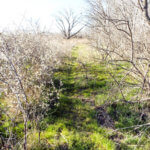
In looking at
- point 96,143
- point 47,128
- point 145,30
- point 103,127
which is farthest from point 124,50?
point 47,128

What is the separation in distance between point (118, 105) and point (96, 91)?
1.13 meters

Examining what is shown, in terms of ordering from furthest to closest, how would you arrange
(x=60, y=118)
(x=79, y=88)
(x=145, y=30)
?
(x=79, y=88) → (x=60, y=118) → (x=145, y=30)

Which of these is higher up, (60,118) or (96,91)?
(96,91)

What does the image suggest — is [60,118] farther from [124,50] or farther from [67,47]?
[67,47]

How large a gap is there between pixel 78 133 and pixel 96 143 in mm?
436

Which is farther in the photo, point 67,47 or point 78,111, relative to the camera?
point 67,47

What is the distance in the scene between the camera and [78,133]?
8.87ft

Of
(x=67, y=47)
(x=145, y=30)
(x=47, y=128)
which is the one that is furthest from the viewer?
(x=67, y=47)

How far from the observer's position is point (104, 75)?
5.91 m

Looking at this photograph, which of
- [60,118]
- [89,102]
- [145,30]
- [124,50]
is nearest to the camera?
[145,30]

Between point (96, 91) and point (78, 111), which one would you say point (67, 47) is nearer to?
point (96, 91)

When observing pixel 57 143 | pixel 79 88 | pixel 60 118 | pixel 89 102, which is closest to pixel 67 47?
pixel 79 88

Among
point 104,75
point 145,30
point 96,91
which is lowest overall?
point 96,91

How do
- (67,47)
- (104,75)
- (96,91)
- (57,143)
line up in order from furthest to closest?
(67,47) < (104,75) < (96,91) < (57,143)
